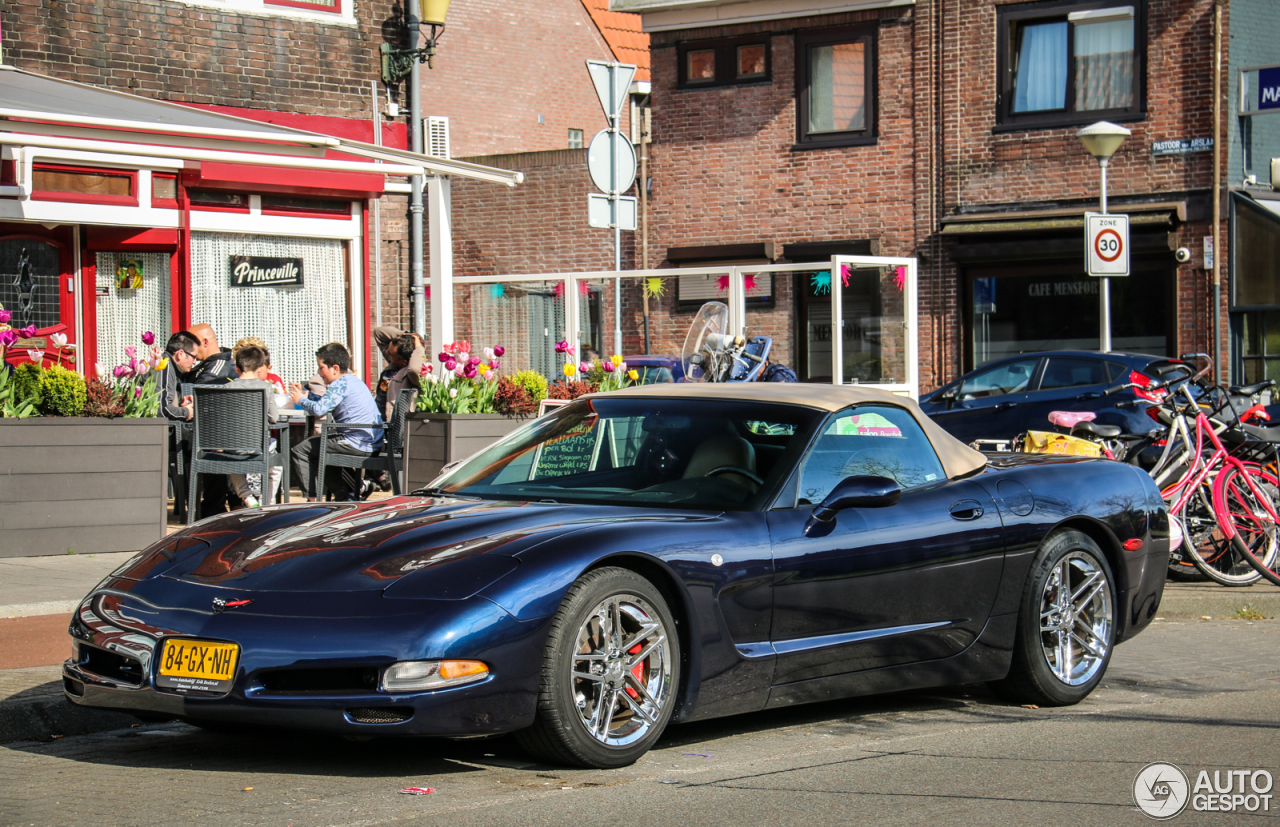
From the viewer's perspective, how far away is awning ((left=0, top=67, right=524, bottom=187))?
11438 millimetres

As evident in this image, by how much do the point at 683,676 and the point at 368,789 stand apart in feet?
3.77

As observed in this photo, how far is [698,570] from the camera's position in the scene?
5.21 m

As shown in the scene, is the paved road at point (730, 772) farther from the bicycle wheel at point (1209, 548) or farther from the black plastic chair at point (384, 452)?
the black plastic chair at point (384, 452)

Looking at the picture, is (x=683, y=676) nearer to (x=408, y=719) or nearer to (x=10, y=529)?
(x=408, y=719)

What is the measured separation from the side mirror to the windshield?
214 millimetres

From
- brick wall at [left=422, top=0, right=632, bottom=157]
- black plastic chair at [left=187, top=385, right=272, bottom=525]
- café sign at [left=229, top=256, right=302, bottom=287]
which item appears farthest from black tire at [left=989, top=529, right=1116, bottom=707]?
brick wall at [left=422, top=0, right=632, bottom=157]

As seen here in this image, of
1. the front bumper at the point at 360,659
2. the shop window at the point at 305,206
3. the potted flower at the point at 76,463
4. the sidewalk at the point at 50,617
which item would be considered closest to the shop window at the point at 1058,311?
the shop window at the point at 305,206

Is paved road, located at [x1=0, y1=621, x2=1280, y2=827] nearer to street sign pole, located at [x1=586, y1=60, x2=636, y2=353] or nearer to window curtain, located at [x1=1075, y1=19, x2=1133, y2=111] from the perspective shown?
street sign pole, located at [x1=586, y1=60, x2=636, y2=353]

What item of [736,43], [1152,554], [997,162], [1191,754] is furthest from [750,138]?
[1191,754]

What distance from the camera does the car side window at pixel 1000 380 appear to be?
16812mm

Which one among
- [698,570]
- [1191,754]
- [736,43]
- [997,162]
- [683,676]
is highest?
[736,43]

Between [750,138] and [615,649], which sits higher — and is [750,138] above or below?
above

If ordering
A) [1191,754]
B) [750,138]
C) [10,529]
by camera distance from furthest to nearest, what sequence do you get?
[750,138] < [10,529] < [1191,754]

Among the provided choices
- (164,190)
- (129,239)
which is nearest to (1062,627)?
(164,190)
